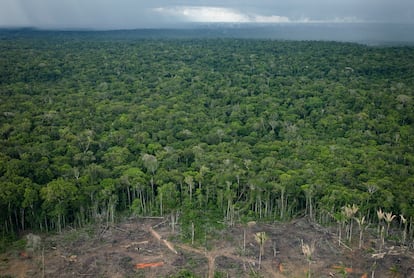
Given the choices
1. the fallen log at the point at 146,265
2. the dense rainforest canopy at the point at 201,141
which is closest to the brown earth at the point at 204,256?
the fallen log at the point at 146,265

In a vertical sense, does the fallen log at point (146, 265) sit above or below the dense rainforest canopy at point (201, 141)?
below

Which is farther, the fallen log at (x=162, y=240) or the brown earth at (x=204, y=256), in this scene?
the fallen log at (x=162, y=240)

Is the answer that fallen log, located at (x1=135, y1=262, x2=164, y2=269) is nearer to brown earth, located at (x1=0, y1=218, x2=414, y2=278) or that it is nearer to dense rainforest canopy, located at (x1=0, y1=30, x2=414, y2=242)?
brown earth, located at (x1=0, y1=218, x2=414, y2=278)

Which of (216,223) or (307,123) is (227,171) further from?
(307,123)

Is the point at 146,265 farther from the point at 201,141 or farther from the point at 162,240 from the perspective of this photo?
the point at 201,141

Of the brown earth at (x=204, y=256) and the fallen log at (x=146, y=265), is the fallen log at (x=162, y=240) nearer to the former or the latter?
the brown earth at (x=204, y=256)

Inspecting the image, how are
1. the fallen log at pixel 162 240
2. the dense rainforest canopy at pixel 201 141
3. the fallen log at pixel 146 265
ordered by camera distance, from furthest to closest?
1. the dense rainforest canopy at pixel 201 141
2. the fallen log at pixel 162 240
3. the fallen log at pixel 146 265
